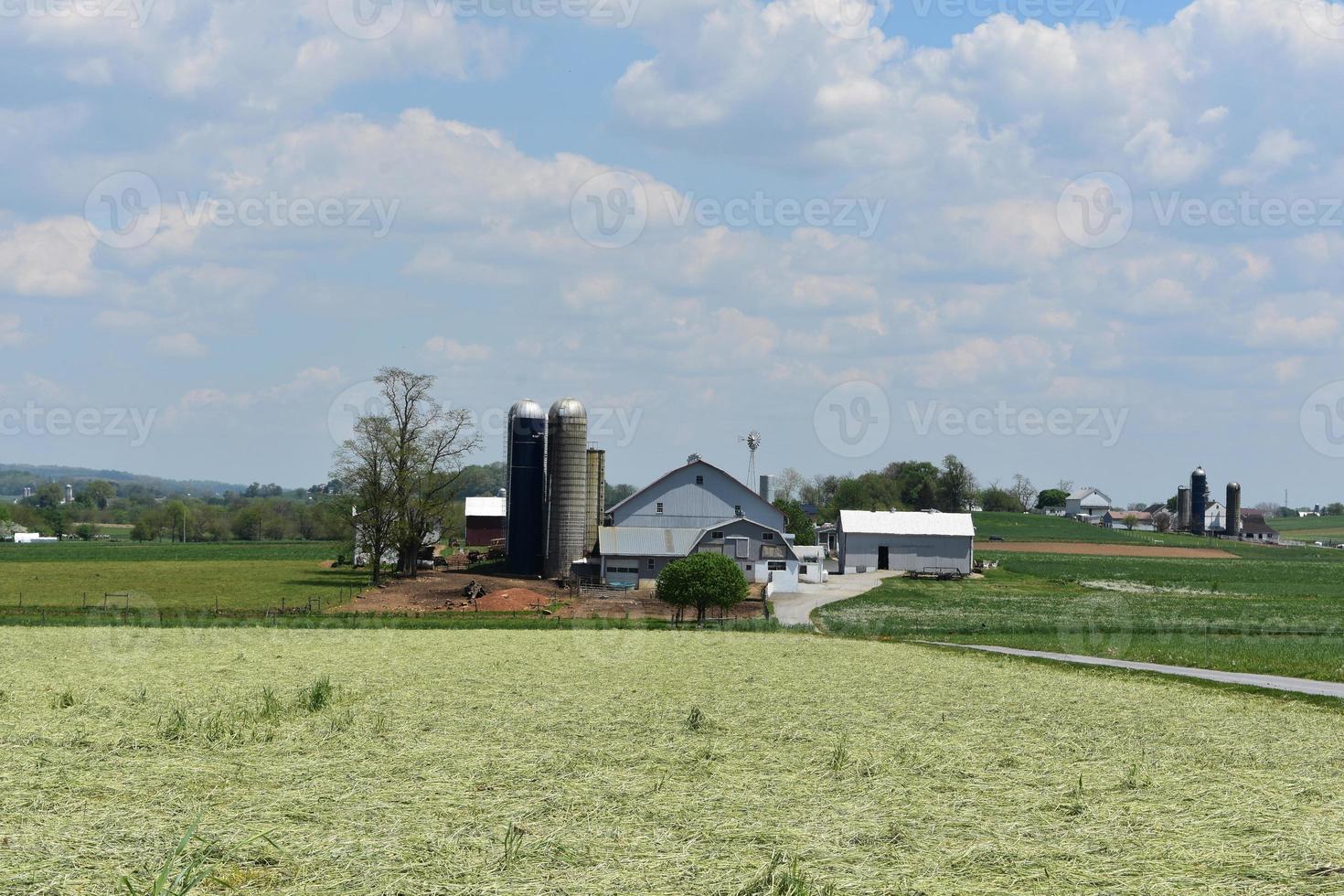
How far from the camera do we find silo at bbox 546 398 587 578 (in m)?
73.4

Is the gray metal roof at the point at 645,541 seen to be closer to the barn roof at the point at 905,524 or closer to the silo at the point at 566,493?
the silo at the point at 566,493

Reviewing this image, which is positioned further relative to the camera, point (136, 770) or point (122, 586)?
point (122, 586)

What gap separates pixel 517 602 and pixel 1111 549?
97.4 metres

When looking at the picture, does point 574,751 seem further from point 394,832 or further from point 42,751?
point 42,751

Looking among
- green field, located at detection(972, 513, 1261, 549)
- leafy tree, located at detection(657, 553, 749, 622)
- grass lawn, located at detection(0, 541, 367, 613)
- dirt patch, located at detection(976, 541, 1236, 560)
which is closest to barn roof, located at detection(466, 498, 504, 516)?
grass lawn, located at detection(0, 541, 367, 613)

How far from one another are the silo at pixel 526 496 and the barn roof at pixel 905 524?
23036 mm

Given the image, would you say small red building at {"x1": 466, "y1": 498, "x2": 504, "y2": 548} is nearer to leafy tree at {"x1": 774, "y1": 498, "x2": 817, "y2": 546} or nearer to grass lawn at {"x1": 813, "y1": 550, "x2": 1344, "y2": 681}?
leafy tree at {"x1": 774, "y1": 498, "x2": 817, "y2": 546}

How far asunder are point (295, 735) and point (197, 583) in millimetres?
61211

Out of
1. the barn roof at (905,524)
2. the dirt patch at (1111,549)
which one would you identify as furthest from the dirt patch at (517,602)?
the dirt patch at (1111,549)

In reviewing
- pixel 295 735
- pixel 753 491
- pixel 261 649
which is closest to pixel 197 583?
pixel 753 491

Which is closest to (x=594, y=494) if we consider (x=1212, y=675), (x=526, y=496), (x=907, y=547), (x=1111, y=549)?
(x=526, y=496)

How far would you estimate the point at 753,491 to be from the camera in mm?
77500

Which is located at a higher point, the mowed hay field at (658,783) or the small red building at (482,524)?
the small red building at (482,524)

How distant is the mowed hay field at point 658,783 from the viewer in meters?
11.0
